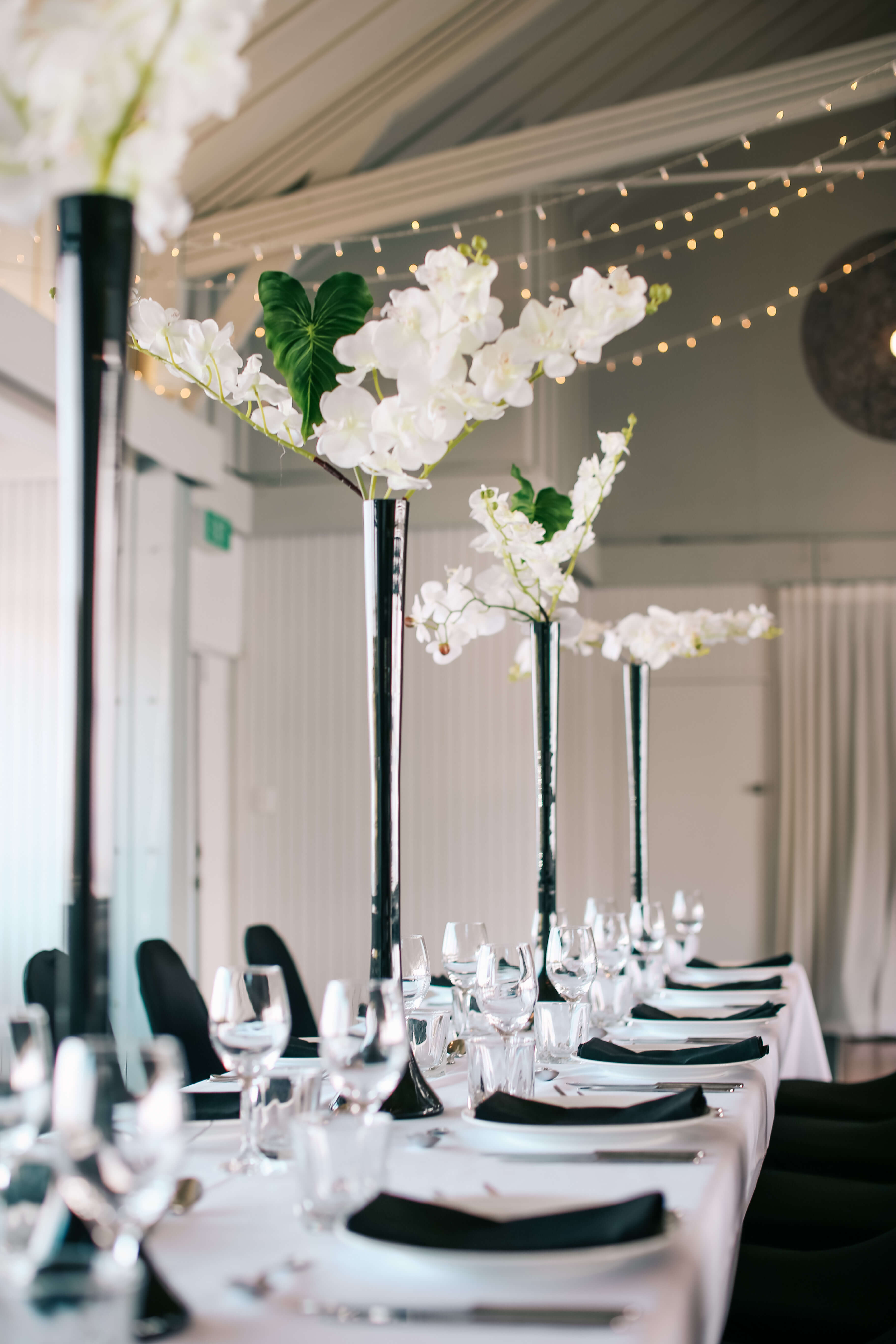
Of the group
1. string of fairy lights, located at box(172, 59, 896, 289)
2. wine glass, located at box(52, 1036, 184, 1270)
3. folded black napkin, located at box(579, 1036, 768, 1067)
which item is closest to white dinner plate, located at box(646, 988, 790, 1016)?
folded black napkin, located at box(579, 1036, 768, 1067)

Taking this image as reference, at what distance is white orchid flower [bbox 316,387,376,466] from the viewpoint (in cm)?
174

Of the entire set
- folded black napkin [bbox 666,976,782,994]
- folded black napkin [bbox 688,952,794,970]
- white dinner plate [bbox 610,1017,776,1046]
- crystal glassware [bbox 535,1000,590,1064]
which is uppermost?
crystal glassware [bbox 535,1000,590,1064]

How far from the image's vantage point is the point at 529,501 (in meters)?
2.60

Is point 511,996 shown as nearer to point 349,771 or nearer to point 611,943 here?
point 611,943

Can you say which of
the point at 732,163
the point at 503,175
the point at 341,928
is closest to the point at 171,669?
the point at 341,928

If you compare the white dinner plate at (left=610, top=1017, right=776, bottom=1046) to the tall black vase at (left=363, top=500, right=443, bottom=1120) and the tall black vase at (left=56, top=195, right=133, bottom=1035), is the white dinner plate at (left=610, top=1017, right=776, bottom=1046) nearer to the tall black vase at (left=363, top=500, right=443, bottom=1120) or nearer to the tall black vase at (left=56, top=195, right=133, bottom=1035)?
the tall black vase at (left=363, top=500, right=443, bottom=1120)

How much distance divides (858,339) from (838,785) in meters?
2.70

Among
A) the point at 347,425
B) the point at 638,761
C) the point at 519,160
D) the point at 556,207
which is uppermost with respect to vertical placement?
the point at 556,207

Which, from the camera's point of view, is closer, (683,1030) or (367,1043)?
(367,1043)

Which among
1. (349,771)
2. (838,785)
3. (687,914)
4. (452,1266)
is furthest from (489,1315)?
(838,785)

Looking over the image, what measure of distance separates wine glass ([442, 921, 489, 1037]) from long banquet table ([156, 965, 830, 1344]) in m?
0.31

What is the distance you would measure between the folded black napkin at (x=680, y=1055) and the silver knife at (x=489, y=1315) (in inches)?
43.9

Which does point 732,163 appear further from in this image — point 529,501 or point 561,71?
point 529,501

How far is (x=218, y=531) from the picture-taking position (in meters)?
6.07
